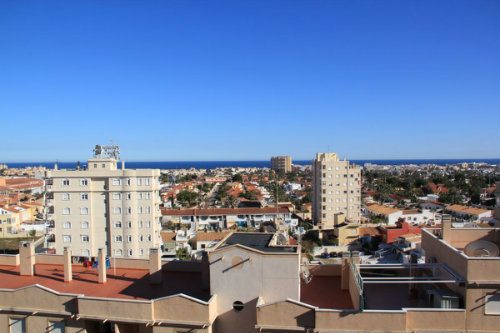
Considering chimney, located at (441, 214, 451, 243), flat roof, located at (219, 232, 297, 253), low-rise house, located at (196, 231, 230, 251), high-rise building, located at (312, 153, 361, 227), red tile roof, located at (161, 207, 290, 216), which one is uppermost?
chimney, located at (441, 214, 451, 243)

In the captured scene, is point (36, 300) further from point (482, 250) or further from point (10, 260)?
point (482, 250)

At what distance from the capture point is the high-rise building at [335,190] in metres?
53.2

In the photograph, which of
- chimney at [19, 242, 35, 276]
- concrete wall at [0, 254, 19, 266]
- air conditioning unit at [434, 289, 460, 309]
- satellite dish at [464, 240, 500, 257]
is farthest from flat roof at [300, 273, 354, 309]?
concrete wall at [0, 254, 19, 266]

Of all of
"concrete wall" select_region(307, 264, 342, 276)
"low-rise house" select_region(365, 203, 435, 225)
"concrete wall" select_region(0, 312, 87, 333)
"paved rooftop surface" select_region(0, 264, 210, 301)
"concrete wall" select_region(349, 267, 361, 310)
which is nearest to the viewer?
"concrete wall" select_region(349, 267, 361, 310)

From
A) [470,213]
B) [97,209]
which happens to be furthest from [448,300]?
[470,213]

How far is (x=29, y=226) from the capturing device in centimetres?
5094

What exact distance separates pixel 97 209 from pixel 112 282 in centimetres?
2036

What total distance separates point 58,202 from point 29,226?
27544mm

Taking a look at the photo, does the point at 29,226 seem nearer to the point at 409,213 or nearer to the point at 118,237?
the point at 118,237

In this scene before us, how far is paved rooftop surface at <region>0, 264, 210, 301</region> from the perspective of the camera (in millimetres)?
9969

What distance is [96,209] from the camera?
29.4 meters

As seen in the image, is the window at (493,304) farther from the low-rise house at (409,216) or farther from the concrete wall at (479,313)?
the low-rise house at (409,216)

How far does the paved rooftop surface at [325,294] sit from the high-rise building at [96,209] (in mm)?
21869

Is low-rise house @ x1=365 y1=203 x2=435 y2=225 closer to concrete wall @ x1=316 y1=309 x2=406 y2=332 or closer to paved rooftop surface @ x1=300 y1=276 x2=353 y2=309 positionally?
paved rooftop surface @ x1=300 y1=276 x2=353 y2=309
